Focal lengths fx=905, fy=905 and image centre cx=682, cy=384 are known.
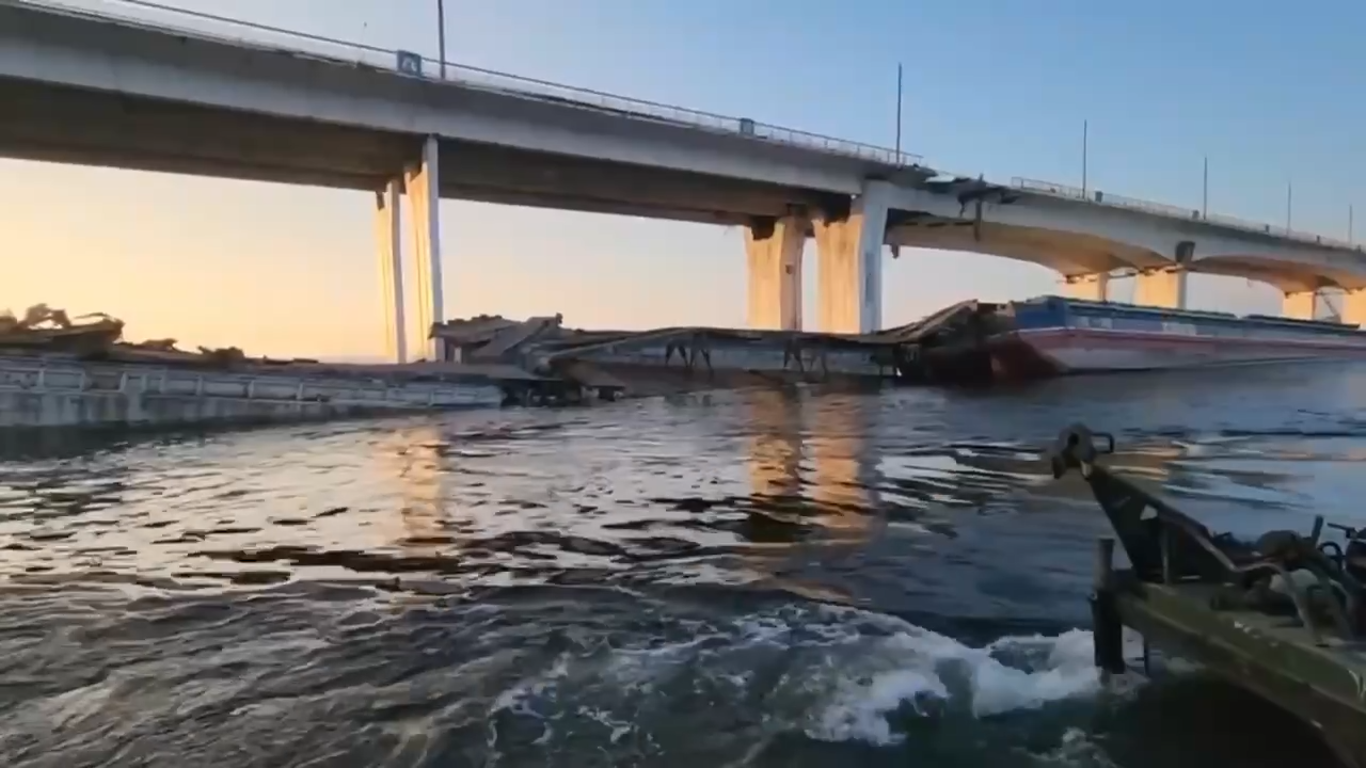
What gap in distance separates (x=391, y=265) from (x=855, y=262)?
26.8 meters

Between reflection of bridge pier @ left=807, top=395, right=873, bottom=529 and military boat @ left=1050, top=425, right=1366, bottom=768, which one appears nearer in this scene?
military boat @ left=1050, top=425, right=1366, bottom=768

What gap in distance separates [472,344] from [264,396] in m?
13.0

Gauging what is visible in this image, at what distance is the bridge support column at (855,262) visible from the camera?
54.2 metres

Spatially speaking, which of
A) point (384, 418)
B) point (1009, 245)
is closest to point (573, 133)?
point (384, 418)

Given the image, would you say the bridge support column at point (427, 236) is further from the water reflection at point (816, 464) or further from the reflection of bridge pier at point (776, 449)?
the water reflection at point (816, 464)

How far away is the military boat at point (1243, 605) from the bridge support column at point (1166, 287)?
77.5 m

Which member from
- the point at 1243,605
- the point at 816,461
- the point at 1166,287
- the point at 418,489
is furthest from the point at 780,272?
the point at 1243,605

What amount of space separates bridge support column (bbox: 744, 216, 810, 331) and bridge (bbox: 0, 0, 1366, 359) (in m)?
0.14

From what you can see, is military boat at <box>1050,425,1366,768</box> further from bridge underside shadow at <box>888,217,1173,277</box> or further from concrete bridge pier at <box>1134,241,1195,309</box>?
concrete bridge pier at <box>1134,241,1195,309</box>

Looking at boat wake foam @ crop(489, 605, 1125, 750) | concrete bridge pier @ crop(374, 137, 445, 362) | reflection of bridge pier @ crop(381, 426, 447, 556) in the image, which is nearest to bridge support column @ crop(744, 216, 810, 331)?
concrete bridge pier @ crop(374, 137, 445, 362)

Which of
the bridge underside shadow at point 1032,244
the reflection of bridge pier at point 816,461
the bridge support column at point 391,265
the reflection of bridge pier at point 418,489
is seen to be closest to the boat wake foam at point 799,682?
the reflection of bridge pier at point 418,489

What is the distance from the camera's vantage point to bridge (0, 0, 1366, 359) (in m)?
31.0

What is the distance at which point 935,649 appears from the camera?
5301mm

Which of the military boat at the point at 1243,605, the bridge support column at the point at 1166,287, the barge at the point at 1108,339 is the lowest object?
the military boat at the point at 1243,605
